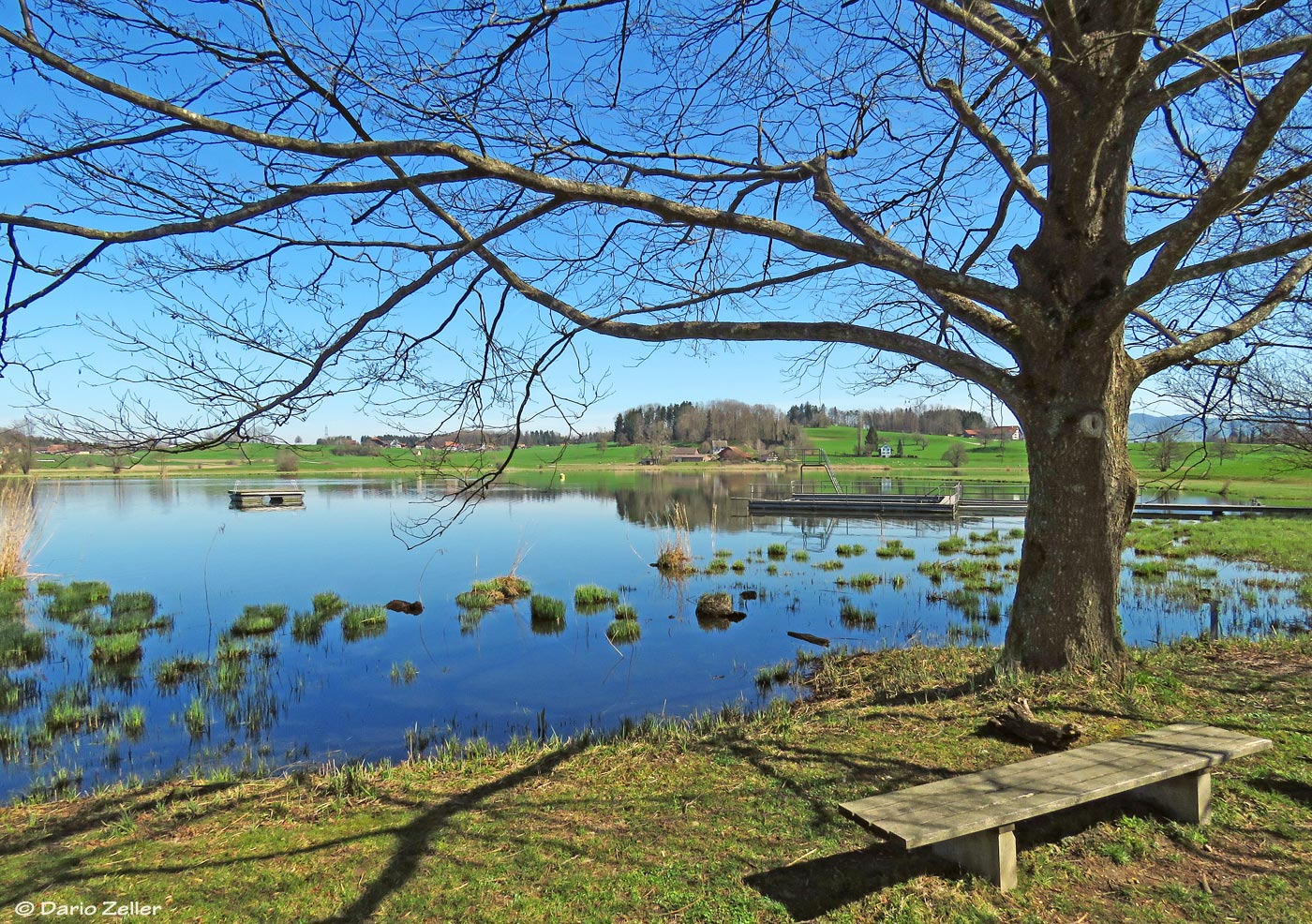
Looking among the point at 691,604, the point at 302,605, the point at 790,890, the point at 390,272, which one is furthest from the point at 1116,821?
the point at 302,605

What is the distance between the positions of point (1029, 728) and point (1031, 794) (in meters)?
1.67

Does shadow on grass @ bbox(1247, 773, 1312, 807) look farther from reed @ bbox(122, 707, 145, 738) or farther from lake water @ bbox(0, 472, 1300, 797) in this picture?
reed @ bbox(122, 707, 145, 738)

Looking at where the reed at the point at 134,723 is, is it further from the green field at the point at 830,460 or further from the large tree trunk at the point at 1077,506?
the large tree trunk at the point at 1077,506

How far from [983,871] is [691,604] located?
459 inches

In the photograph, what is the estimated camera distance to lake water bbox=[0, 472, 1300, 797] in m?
7.73

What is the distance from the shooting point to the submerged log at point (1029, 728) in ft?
14.7

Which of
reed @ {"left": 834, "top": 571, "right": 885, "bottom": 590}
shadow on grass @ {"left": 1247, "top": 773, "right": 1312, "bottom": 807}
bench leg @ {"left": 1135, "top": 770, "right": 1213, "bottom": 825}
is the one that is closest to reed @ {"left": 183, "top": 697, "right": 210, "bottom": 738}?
bench leg @ {"left": 1135, "top": 770, "right": 1213, "bottom": 825}

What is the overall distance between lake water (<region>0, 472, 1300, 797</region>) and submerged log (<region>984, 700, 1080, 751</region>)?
371 centimetres

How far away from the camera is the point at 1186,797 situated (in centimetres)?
368

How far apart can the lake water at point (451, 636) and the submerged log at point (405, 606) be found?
0.26m

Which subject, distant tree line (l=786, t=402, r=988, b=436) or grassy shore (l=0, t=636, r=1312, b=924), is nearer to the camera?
grassy shore (l=0, t=636, r=1312, b=924)

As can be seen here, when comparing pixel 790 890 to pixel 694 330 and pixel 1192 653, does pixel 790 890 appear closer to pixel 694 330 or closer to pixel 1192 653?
pixel 694 330

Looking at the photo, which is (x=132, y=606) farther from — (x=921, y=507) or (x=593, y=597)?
(x=921, y=507)

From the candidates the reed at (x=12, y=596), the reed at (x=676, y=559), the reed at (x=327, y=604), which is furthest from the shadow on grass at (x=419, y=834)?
the reed at (x=12, y=596)
